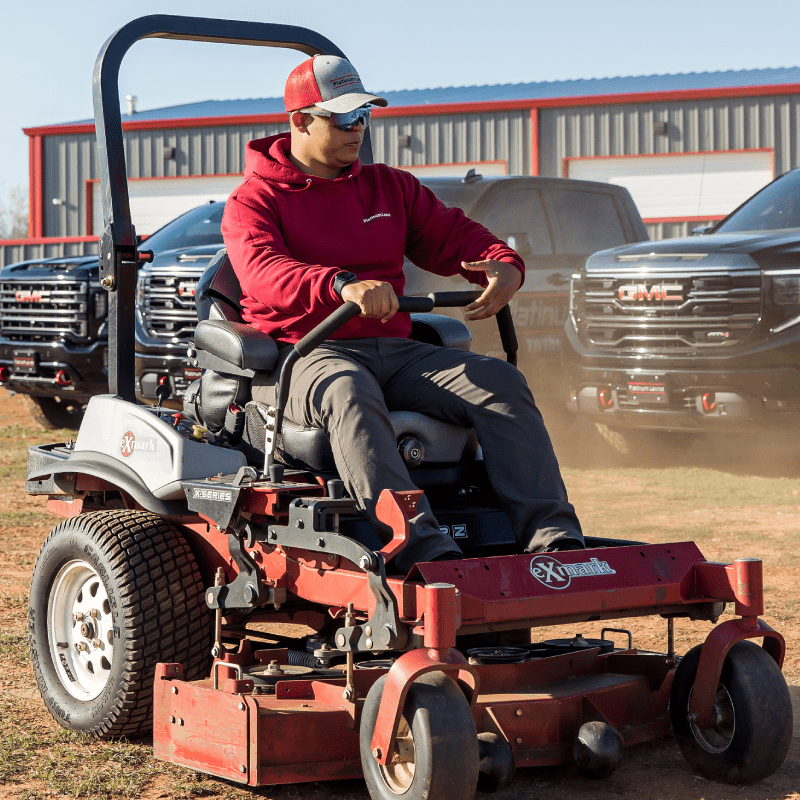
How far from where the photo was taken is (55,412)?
13164 millimetres

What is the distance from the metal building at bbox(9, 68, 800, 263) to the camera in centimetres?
2562

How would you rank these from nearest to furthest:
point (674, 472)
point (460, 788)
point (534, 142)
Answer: point (460, 788) < point (674, 472) < point (534, 142)

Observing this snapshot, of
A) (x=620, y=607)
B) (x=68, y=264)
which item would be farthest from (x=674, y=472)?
(x=620, y=607)

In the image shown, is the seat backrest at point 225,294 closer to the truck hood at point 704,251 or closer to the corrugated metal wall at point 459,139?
the truck hood at point 704,251

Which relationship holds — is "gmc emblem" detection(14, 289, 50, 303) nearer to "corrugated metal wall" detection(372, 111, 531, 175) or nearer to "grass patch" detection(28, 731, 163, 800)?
"grass patch" detection(28, 731, 163, 800)

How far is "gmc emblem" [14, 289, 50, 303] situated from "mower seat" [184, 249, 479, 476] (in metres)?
7.97

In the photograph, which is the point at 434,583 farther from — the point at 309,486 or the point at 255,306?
the point at 255,306

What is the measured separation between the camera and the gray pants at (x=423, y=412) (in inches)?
147

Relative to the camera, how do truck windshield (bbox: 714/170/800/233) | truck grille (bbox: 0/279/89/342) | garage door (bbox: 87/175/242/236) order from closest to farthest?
truck windshield (bbox: 714/170/800/233) < truck grille (bbox: 0/279/89/342) < garage door (bbox: 87/175/242/236)

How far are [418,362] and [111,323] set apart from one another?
116cm

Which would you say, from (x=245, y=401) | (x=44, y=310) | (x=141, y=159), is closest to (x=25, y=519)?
(x=44, y=310)

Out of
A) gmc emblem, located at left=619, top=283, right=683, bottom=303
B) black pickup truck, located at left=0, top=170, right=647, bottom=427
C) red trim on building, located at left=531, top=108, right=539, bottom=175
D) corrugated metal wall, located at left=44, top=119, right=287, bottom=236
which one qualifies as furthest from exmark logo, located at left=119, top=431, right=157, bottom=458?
corrugated metal wall, located at left=44, top=119, right=287, bottom=236

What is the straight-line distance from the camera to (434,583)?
11.0ft

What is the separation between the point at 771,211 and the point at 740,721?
711 cm
